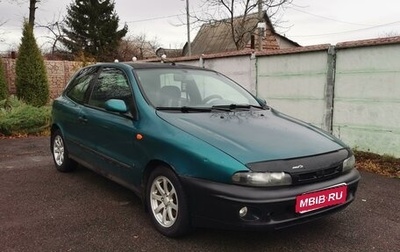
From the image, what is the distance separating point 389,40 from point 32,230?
5.26m

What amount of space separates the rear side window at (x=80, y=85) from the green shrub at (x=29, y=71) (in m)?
8.73

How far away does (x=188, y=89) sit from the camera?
415cm

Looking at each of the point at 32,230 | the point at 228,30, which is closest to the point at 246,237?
the point at 32,230

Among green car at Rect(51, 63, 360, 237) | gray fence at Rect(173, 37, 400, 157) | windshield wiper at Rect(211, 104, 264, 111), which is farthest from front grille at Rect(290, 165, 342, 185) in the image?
gray fence at Rect(173, 37, 400, 157)

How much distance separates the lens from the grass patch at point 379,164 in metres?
5.48

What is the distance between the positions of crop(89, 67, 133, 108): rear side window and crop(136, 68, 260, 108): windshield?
0.18 meters

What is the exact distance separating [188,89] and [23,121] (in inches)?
247

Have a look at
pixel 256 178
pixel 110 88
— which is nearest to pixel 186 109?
pixel 110 88

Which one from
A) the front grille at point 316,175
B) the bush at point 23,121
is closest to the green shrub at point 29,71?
the bush at point 23,121

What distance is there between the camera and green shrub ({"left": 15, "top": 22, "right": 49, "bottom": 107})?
1304 cm

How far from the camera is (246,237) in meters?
3.24

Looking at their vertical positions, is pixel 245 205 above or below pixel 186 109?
below

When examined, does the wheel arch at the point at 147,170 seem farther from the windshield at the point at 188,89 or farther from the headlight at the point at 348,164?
the headlight at the point at 348,164

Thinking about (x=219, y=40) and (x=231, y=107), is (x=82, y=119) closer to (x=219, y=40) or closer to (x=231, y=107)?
(x=231, y=107)
